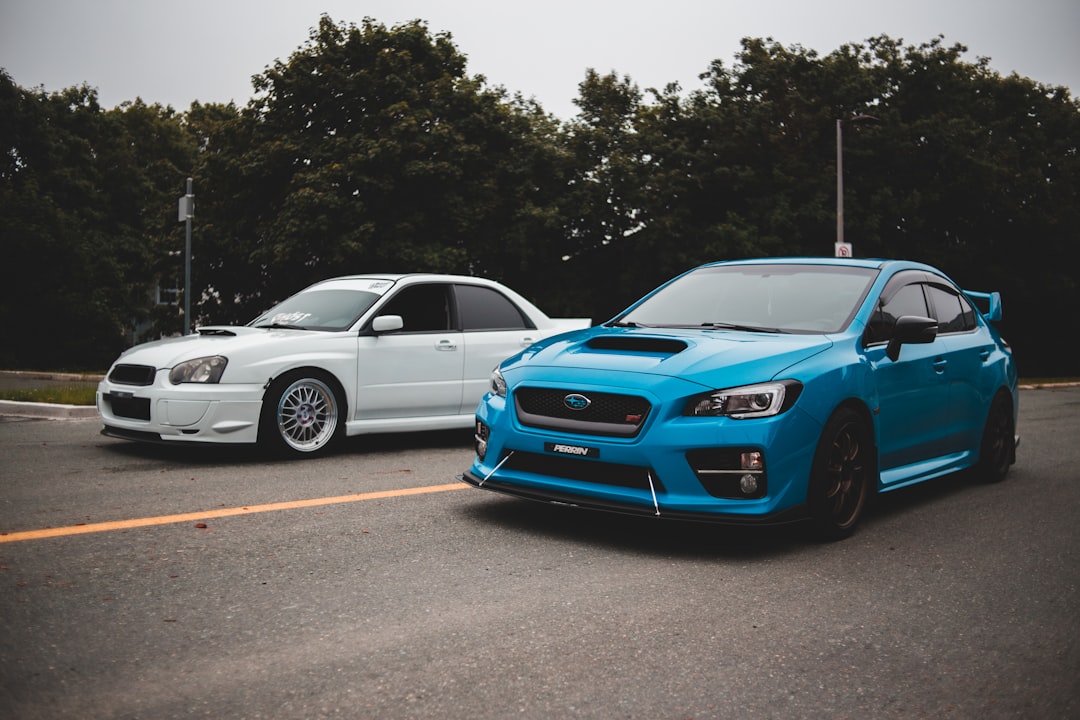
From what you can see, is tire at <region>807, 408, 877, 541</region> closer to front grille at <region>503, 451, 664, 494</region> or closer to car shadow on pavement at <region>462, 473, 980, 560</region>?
car shadow on pavement at <region>462, 473, 980, 560</region>

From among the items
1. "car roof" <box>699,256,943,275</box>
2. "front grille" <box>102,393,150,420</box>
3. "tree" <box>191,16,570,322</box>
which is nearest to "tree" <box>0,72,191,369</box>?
"tree" <box>191,16,570,322</box>

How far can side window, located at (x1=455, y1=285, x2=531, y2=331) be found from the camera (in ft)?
31.6

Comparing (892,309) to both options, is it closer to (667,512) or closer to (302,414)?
(667,512)

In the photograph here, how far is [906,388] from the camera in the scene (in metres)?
6.26

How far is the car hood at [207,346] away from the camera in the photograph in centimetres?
803

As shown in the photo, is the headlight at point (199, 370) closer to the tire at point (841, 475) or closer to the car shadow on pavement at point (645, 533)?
the car shadow on pavement at point (645, 533)

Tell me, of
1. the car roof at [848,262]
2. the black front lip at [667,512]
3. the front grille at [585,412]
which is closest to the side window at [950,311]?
the car roof at [848,262]

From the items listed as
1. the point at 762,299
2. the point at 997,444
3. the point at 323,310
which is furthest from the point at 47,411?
the point at 997,444

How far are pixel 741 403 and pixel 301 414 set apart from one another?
4310 millimetres

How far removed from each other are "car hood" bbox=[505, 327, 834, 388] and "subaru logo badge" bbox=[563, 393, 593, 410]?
0.18m

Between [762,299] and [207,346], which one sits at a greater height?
[762,299]

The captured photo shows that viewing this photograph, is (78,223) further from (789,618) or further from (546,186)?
(789,618)

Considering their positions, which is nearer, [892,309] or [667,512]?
[667,512]

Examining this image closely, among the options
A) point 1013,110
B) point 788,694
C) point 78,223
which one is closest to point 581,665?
point 788,694
